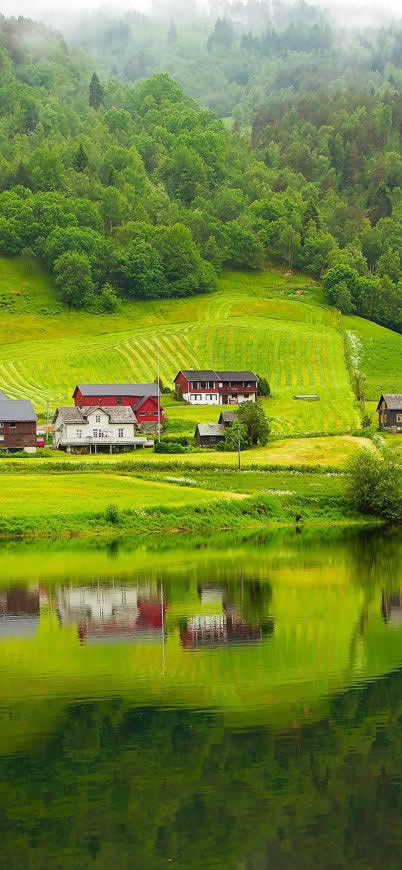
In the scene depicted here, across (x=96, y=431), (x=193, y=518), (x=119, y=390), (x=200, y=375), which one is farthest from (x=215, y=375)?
(x=193, y=518)

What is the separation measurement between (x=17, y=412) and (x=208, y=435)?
18.5 meters

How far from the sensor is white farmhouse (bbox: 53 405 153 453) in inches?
4065

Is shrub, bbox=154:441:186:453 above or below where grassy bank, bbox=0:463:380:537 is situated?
above

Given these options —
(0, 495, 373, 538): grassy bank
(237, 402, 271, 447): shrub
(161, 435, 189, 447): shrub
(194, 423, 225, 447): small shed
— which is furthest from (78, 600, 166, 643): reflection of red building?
(194, 423, 225, 447): small shed

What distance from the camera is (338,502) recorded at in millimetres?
73500

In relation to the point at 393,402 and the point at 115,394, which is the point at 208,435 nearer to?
the point at 115,394

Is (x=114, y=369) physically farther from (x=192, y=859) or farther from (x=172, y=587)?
(x=192, y=859)

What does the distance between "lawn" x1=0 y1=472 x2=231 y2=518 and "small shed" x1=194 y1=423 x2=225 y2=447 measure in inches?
867

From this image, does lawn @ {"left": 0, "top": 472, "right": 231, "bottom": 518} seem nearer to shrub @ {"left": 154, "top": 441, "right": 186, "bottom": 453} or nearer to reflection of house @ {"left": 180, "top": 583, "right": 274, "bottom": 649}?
shrub @ {"left": 154, "top": 441, "right": 186, "bottom": 453}

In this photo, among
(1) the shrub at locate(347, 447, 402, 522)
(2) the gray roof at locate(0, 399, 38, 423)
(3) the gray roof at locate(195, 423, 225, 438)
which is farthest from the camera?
(3) the gray roof at locate(195, 423, 225, 438)

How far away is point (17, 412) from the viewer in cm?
10038

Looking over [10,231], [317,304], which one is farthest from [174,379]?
[10,231]

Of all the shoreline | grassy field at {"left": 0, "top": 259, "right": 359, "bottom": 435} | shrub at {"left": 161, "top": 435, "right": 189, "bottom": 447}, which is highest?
grassy field at {"left": 0, "top": 259, "right": 359, "bottom": 435}

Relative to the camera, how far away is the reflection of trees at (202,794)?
66.8 ft
